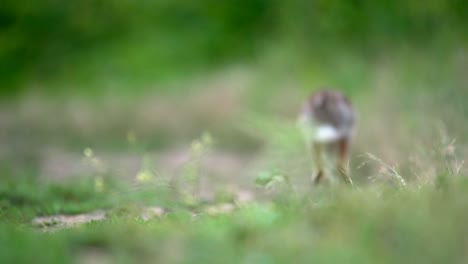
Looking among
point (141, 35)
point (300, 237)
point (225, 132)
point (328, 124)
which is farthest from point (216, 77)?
point (300, 237)

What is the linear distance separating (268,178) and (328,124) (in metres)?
2.40

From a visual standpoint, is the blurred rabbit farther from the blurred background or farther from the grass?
the blurred background

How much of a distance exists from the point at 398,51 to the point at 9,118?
331 inches

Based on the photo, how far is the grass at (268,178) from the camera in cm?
571

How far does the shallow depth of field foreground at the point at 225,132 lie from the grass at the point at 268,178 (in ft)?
0.08

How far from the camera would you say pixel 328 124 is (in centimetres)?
1034

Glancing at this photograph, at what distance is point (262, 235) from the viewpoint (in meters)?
5.91

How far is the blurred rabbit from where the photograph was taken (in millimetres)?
10297

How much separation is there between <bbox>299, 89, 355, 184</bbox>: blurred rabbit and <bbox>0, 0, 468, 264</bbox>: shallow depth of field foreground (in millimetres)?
383

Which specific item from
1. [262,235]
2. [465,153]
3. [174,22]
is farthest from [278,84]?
[262,235]

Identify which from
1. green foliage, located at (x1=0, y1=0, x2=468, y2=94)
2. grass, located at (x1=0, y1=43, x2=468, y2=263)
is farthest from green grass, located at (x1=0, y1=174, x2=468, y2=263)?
green foliage, located at (x1=0, y1=0, x2=468, y2=94)

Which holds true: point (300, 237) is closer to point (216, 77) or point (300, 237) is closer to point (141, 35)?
point (216, 77)

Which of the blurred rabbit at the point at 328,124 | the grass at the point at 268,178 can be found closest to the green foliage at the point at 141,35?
the grass at the point at 268,178

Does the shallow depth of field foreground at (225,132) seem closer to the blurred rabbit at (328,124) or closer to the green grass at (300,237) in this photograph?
the green grass at (300,237)
